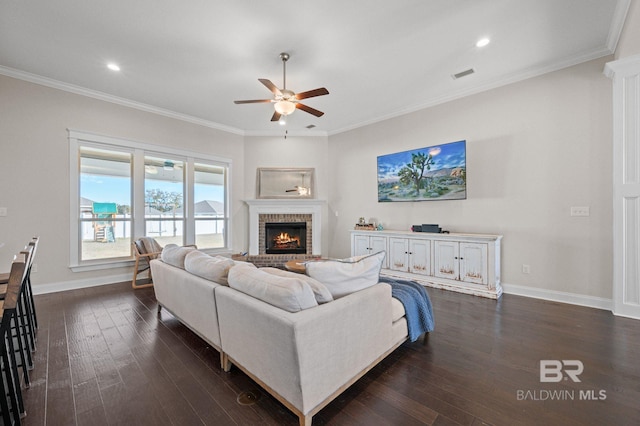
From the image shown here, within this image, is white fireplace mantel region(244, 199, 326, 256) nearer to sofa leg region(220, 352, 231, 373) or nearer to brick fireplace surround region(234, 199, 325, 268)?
brick fireplace surround region(234, 199, 325, 268)

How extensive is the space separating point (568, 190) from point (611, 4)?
1993mm

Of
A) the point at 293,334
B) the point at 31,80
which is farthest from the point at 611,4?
the point at 31,80

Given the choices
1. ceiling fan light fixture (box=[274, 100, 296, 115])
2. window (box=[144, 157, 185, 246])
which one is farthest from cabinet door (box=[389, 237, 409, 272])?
window (box=[144, 157, 185, 246])

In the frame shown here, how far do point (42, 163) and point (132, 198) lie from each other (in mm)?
1224

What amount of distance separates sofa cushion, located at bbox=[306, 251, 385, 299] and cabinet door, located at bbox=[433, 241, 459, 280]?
2.58m

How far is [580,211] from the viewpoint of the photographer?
11.0ft

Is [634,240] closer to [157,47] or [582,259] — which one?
[582,259]

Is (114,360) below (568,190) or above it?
below

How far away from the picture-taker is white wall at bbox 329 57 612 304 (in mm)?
3250

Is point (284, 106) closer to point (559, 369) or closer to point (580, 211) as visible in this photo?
point (559, 369)

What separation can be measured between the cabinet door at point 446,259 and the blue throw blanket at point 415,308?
178 centimetres

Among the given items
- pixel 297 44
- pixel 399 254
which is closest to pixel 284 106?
pixel 297 44

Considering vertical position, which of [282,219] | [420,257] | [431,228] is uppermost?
[282,219]

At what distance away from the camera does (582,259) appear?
10.9 feet
